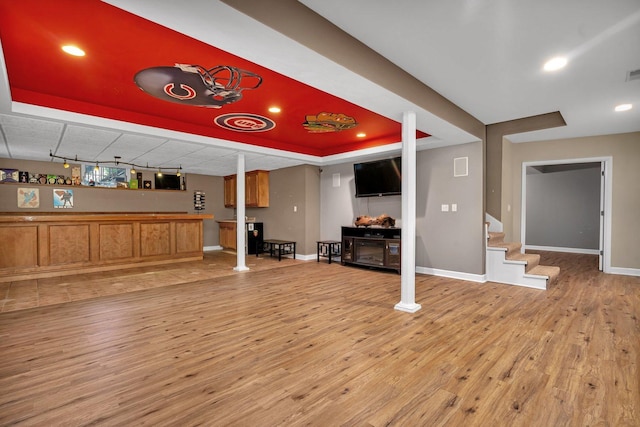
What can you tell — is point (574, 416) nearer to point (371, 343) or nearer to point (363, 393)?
point (363, 393)

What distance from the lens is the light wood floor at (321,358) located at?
1753mm


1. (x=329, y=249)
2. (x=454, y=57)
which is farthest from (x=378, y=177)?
(x=454, y=57)

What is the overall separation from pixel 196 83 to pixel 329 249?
14.7 ft

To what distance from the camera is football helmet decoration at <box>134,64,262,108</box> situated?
9.61 feet

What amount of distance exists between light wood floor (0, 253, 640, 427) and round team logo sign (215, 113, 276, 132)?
2543 mm

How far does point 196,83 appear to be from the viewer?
126 inches

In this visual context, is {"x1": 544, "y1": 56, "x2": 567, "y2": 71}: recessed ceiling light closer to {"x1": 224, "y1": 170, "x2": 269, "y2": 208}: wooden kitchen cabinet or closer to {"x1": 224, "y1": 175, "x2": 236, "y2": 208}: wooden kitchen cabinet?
{"x1": 224, "y1": 170, "x2": 269, "y2": 208}: wooden kitchen cabinet

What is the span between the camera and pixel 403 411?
5.76 feet

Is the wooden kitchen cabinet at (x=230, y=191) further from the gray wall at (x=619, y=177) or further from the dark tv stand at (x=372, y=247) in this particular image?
the gray wall at (x=619, y=177)

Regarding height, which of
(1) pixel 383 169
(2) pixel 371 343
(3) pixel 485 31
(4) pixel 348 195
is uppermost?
(3) pixel 485 31

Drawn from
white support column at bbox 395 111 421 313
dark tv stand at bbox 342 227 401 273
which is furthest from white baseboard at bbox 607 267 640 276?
white support column at bbox 395 111 421 313

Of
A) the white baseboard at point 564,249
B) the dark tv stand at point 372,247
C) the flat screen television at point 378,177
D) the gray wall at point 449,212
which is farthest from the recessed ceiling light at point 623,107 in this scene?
the white baseboard at point 564,249

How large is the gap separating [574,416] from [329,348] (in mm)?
1607

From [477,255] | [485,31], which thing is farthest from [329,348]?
[477,255]
